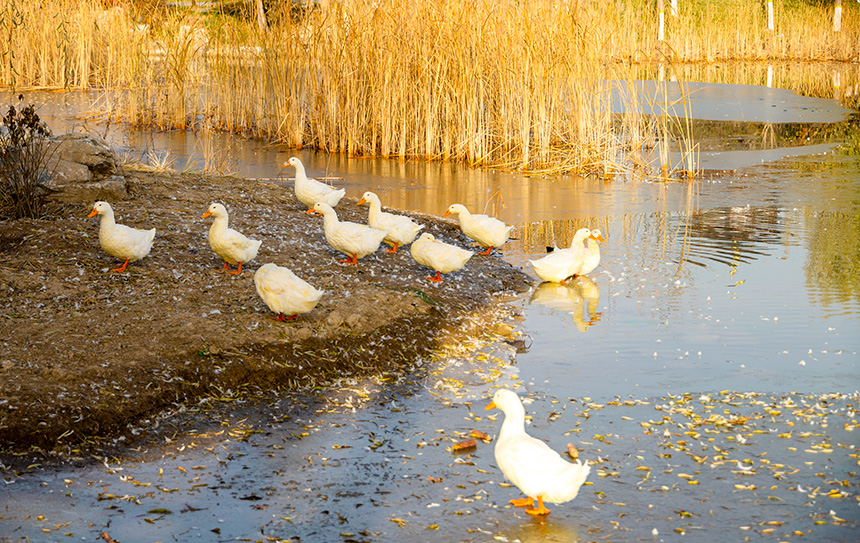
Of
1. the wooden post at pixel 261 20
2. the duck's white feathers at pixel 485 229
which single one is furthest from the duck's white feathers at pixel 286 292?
Result: the wooden post at pixel 261 20

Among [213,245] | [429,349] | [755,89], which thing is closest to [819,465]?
[429,349]

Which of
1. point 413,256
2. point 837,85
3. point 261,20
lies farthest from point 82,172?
point 837,85

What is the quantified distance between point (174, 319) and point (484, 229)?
398 centimetres

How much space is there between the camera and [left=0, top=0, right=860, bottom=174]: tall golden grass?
1564cm

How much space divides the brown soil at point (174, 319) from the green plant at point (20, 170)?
304 millimetres

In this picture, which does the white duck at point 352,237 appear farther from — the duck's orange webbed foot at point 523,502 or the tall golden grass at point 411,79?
the tall golden grass at point 411,79

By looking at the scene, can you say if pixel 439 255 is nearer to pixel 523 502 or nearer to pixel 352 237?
pixel 352 237

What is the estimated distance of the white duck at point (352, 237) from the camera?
877cm

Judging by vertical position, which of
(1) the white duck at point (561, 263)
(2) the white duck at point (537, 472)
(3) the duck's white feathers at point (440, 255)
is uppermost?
(3) the duck's white feathers at point (440, 255)

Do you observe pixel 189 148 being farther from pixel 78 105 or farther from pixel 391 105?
pixel 78 105

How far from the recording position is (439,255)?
339 inches

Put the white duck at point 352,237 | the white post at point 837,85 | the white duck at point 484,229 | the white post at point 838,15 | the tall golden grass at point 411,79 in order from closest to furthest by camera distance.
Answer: the white duck at point 352,237 → the white duck at point 484,229 → the tall golden grass at point 411,79 → the white post at point 837,85 → the white post at point 838,15

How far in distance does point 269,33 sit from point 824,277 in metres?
12.3

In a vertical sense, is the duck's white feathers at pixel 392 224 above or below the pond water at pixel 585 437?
above
